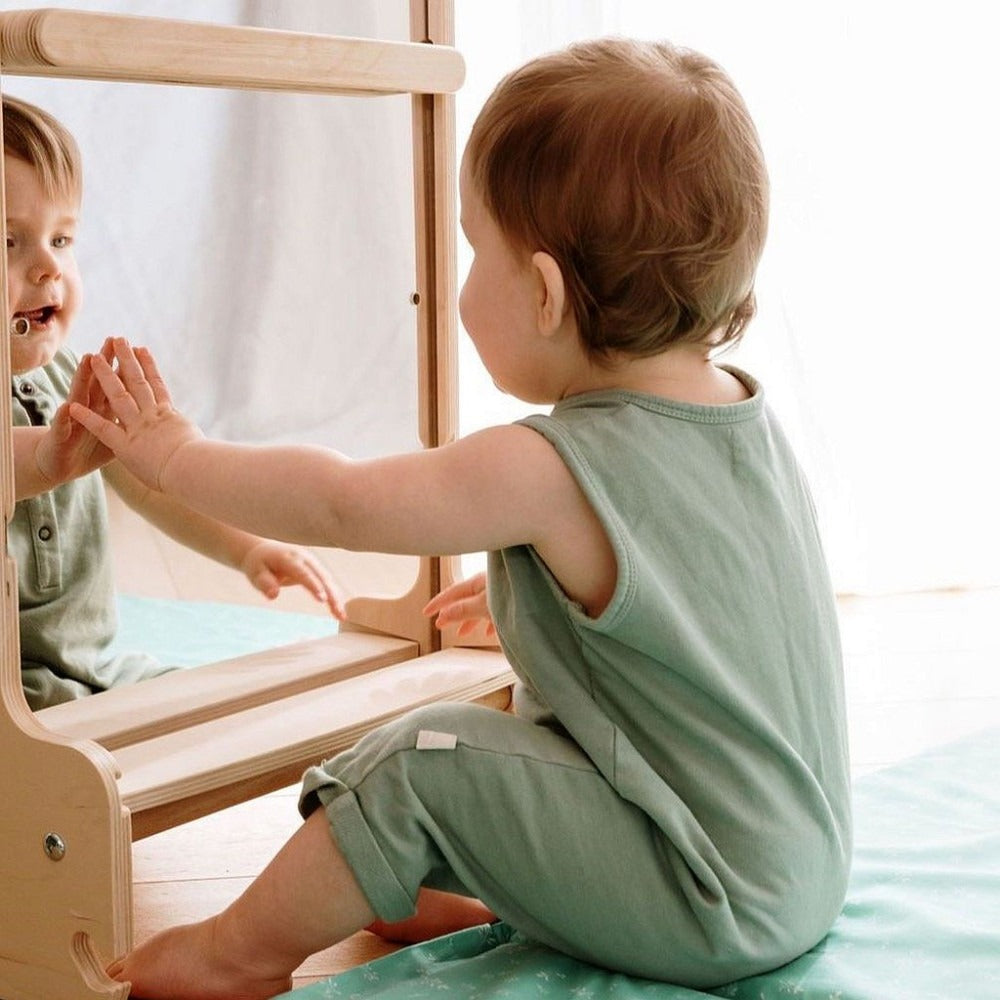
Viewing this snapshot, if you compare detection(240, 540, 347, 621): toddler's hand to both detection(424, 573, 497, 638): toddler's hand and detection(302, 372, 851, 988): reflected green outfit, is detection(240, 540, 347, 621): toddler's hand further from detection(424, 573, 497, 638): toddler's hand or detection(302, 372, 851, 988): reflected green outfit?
detection(302, 372, 851, 988): reflected green outfit

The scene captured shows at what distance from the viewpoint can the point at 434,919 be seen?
99 centimetres

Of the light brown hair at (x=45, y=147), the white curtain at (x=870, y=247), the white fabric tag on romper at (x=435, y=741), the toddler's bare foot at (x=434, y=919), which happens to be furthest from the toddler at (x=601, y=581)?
the white curtain at (x=870, y=247)

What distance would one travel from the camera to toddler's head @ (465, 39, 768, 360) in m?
0.82

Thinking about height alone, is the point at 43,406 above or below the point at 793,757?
above

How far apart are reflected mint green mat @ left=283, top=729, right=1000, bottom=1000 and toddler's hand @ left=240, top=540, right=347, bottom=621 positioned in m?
0.29

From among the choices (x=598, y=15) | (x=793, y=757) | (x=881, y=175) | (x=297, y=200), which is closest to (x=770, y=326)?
(x=881, y=175)

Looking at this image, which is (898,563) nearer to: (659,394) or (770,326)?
(770,326)

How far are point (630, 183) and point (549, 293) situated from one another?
7 centimetres

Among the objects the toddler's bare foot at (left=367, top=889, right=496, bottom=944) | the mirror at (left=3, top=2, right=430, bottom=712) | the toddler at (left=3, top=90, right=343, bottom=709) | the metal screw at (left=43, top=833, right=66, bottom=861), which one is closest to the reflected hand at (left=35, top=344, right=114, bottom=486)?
the toddler at (left=3, top=90, right=343, bottom=709)

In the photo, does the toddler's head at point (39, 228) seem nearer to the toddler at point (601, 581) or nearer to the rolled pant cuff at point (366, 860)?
the toddler at point (601, 581)

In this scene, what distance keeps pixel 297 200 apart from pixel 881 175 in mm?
842

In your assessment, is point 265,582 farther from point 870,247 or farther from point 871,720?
point 870,247

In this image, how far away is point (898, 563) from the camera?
1881mm

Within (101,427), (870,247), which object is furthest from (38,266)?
(870,247)
